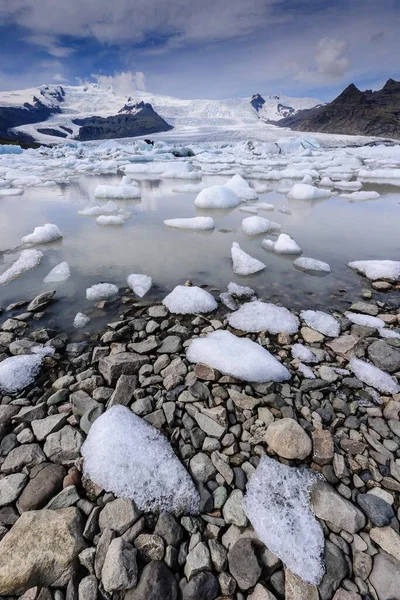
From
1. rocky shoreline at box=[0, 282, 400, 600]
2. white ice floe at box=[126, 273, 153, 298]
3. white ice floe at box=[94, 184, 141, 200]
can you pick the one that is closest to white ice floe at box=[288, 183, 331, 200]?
white ice floe at box=[94, 184, 141, 200]

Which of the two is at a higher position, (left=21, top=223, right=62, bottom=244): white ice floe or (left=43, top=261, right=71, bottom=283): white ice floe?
(left=21, top=223, right=62, bottom=244): white ice floe

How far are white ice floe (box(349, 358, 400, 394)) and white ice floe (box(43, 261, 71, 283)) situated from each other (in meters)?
2.96

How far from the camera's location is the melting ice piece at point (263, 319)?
2418 mm

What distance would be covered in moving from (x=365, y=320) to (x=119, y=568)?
2.42m

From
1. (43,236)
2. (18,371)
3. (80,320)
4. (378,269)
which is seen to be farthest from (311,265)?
(43,236)

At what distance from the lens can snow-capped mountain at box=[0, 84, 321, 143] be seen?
91.0m

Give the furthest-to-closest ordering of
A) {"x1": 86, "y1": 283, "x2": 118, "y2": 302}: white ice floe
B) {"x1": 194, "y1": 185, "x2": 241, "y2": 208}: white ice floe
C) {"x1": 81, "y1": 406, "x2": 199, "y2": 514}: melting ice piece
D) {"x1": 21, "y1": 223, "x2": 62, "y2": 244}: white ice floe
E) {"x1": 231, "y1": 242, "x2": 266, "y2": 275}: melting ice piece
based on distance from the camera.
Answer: {"x1": 194, "y1": 185, "x2": 241, "y2": 208}: white ice floe → {"x1": 21, "y1": 223, "x2": 62, "y2": 244}: white ice floe → {"x1": 231, "y1": 242, "x2": 266, "y2": 275}: melting ice piece → {"x1": 86, "y1": 283, "x2": 118, "y2": 302}: white ice floe → {"x1": 81, "y1": 406, "x2": 199, "y2": 514}: melting ice piece

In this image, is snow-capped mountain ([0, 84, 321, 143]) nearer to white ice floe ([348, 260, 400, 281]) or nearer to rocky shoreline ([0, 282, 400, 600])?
white ice floe ([348, 260, 400, 281])

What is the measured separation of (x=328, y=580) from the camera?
3.52ft

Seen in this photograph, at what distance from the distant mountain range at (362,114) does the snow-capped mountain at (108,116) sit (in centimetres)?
2047

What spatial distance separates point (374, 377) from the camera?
6.26 feet

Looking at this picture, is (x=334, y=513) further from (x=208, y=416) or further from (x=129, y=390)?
(x=129, y=390)

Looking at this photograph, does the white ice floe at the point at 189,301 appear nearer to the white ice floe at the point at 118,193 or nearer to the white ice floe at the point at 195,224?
the white ice floe at the point at 195,224

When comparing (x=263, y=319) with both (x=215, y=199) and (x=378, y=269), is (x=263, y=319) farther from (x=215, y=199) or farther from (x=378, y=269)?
(x=215, y=199)
